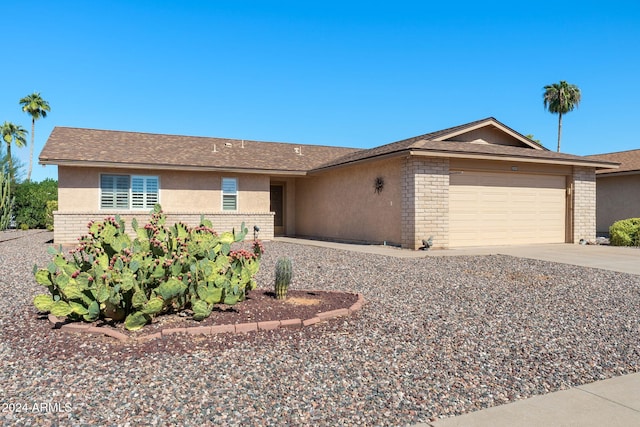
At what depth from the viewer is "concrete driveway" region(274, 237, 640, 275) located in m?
11.3

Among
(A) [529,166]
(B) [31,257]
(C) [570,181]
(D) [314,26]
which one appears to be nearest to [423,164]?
(A) [529,166]

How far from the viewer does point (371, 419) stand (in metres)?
Answer: 3.16

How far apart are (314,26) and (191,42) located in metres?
5.01

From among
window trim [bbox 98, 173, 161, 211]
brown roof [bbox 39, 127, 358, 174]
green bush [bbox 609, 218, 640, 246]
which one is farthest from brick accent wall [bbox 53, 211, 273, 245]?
green bush [bbox 609, 218, 640, 246]

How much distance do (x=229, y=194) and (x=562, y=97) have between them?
127 feet

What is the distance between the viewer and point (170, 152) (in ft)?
61.4

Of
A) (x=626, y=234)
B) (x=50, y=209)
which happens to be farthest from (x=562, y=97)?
(x=50, y=209)

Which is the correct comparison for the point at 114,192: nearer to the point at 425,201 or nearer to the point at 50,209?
the point at 50,209

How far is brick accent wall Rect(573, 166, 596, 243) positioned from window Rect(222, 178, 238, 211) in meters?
13.3

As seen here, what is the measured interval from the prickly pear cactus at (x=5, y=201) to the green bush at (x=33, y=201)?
734mm

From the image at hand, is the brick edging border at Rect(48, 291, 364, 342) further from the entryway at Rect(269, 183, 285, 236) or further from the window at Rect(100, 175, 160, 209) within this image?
the entryway at Rect(269, 183, 285, 236)

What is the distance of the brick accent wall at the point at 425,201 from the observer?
14215mm

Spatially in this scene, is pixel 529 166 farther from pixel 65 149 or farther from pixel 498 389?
pixel 65 149

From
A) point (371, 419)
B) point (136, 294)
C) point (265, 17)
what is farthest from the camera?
point (265, 17)
